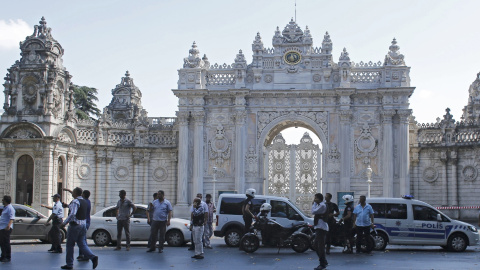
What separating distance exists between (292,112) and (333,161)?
11.9 ft

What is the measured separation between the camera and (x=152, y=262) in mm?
16875

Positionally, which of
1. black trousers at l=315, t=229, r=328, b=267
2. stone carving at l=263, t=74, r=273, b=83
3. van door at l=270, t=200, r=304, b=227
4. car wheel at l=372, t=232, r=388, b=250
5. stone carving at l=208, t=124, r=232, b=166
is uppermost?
stone carving at l=263, t=74, r=273, b=83

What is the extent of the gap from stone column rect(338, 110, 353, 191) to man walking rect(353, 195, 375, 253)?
17.4 meters

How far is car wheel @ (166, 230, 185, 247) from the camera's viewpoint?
22.7 metres

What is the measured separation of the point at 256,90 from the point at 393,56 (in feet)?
26.4

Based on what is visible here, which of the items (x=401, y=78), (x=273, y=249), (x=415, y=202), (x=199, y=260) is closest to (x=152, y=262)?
(x=199, y=260)

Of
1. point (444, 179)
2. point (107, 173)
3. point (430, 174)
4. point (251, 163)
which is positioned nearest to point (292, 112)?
point (251, 163)

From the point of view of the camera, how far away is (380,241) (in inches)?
853

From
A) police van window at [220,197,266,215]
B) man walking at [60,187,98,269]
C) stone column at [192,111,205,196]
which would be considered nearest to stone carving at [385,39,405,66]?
stone column at [192,111,205,196]

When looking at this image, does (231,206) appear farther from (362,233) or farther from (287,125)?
(287,125)

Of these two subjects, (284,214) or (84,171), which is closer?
(284,214)

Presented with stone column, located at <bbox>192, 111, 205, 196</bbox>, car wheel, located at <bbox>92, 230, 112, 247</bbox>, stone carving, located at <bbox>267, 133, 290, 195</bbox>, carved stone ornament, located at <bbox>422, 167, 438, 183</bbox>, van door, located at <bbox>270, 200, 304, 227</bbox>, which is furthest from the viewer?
stone carving, located at <bbox>267, 133, 290, 195</bbox>

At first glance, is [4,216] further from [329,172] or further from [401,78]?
[401,78]

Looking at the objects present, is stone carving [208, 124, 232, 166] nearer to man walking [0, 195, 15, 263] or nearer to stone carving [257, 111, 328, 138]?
stone carving [257, 111, 328, 138]
